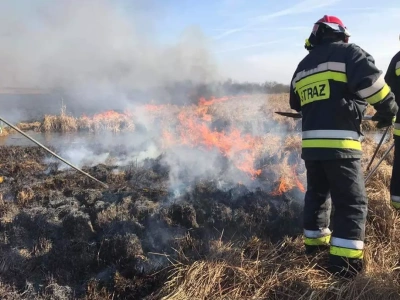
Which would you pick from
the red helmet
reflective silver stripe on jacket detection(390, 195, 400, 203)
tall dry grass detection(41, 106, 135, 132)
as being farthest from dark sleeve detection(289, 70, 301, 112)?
tall dry grass detection(41, 106, 135, 132)

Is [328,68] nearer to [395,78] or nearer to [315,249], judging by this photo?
[395,78]

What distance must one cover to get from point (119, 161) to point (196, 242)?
191 inches

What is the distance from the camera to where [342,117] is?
3.20m

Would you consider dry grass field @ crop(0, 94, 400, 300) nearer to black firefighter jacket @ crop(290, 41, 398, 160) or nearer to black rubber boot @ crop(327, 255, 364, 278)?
black rubber boot @ crop(327, 255, 364, 278)

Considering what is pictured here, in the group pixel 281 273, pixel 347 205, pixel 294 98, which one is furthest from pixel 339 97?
pixel 281 273

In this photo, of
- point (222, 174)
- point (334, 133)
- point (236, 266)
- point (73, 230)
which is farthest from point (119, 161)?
point (334, 133)

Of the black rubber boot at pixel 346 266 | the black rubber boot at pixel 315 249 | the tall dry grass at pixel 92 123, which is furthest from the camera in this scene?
the tall dry grass at pixel 92 123

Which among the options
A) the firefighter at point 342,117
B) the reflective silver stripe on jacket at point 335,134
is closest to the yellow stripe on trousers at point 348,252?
the firefighter at point 342,117

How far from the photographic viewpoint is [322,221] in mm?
3564

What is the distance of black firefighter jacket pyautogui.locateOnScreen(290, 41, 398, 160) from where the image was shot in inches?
119

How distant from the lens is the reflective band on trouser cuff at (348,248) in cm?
313

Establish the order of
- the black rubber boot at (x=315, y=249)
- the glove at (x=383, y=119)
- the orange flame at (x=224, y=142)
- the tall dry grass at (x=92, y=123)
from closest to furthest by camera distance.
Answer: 1. the glove at (x=383, y=119)
2. the black rubber boot at (x=315, y=249)
3. the orange flame at (x=224, y=142)
4. the tall dry grass at (x=92, y=123)

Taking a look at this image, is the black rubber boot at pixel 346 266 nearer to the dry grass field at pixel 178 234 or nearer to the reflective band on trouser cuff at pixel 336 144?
the dry grass field at pixel 178 234

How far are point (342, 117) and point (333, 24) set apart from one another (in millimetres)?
920
